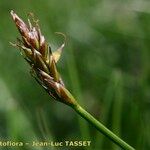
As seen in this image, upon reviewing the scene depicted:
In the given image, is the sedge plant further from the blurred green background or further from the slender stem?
the blurred green background

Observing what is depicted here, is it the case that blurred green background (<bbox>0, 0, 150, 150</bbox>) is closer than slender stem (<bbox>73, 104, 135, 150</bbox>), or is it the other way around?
slender stem (<bbox>73, 104, 135, 150</bbox>)

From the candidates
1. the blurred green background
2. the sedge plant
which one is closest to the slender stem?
the sedge plant

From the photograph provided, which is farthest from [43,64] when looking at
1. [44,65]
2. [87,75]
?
[87,75]

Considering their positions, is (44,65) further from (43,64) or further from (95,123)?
(95,123)

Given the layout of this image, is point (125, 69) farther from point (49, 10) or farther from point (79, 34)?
point (49, 10)

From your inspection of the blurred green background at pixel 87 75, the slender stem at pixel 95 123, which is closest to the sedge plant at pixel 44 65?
the slender stem at pixel 95 123

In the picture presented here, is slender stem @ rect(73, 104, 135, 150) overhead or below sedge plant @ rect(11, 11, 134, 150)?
below

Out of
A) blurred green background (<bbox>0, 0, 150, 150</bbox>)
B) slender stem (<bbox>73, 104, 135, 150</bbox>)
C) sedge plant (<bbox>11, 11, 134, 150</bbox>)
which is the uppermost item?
blurred green background (<bbox>0, 0, 150, 150</bbox>)

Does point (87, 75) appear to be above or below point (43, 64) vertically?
above
